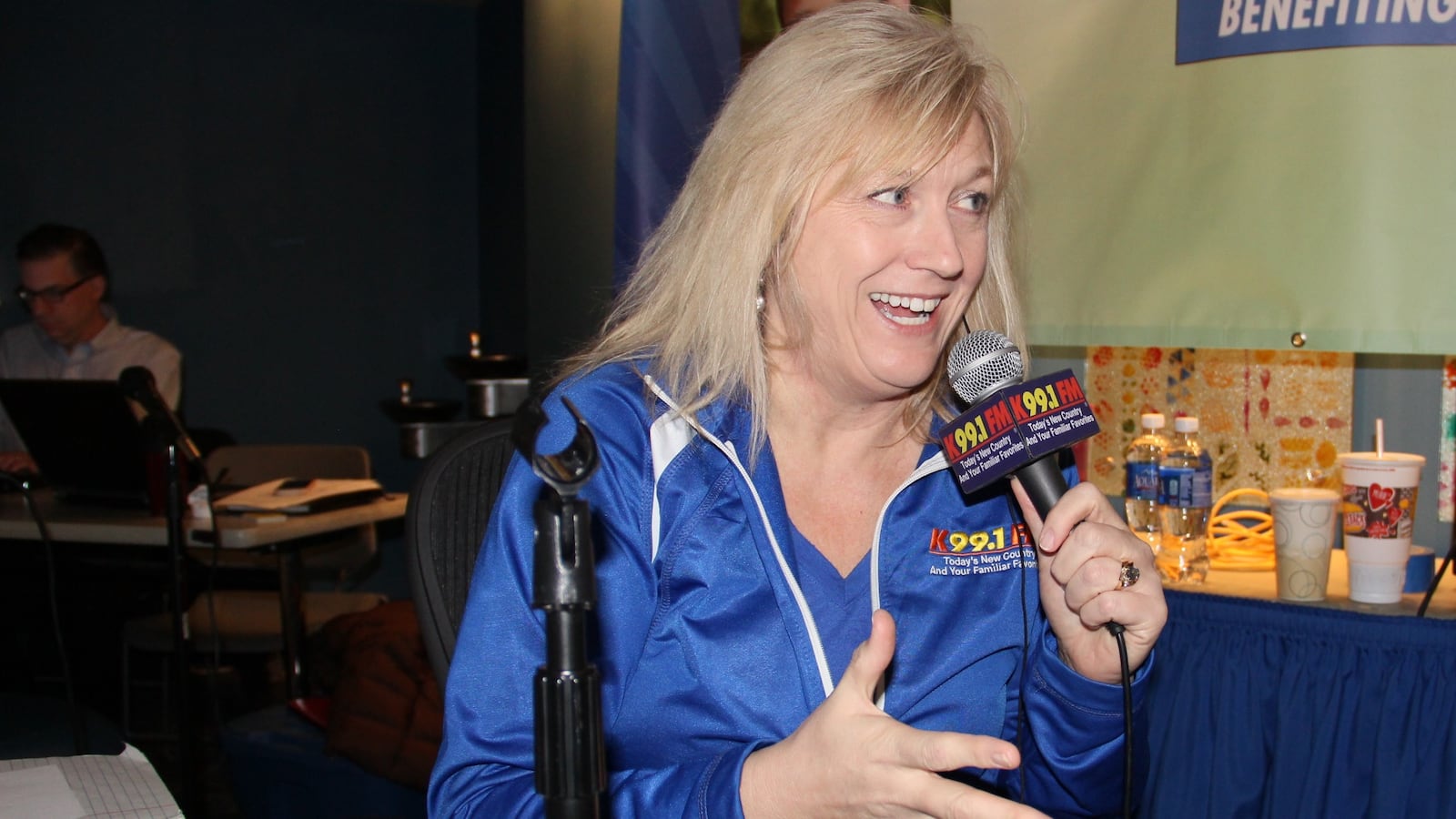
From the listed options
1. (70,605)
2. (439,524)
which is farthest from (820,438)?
(70,605)

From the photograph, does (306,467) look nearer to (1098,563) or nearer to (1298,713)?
(1298,713)

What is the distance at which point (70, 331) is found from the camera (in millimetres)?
4316

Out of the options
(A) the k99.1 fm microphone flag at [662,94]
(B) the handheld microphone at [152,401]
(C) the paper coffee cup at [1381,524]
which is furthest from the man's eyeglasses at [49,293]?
(C) the paper coffee cup at [1381,524]

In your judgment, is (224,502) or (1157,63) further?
(224,502)

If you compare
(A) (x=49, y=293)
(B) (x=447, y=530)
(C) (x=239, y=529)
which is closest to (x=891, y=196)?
(B) (x=447, y=530)

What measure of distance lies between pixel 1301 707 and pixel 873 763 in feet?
3.98

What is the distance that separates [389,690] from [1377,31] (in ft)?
7.06

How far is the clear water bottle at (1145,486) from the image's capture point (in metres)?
2.10

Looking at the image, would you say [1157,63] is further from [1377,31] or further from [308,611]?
[308,611]

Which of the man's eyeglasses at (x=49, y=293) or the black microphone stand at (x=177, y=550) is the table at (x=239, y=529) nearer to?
the black microphone stand at (x=177, y=550)

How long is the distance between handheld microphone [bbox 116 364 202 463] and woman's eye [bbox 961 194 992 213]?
197 centimetres

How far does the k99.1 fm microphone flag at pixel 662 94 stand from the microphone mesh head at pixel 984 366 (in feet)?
5.05

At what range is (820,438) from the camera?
1395mm

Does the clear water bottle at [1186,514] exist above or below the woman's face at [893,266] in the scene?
below
